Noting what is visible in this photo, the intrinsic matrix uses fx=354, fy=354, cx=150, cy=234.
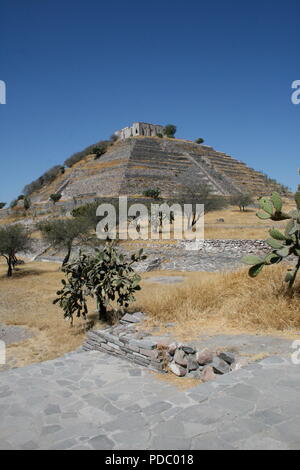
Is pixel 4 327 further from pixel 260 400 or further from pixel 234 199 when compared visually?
pixel 234 199

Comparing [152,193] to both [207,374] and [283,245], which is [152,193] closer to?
[283,245]

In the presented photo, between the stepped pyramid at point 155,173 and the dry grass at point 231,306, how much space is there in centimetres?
3714

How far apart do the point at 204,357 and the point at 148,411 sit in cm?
195

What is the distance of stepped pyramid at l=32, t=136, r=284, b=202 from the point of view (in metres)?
49.3

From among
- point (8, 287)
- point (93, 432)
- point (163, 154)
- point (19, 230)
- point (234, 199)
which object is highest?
→ point (163, 154)

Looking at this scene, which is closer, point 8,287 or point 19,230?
point 8,287

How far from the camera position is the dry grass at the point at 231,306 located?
640 centimetres

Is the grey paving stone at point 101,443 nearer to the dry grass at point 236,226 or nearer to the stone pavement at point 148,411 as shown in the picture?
the stone pavement at point 148,411

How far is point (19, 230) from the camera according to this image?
77.7 ft

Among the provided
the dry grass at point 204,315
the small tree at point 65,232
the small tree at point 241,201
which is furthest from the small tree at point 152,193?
the dry grass at point 204,315

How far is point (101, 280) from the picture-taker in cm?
947

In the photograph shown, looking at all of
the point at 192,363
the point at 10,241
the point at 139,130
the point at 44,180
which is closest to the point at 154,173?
the point at 139,130

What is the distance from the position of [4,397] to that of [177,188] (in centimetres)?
4620
